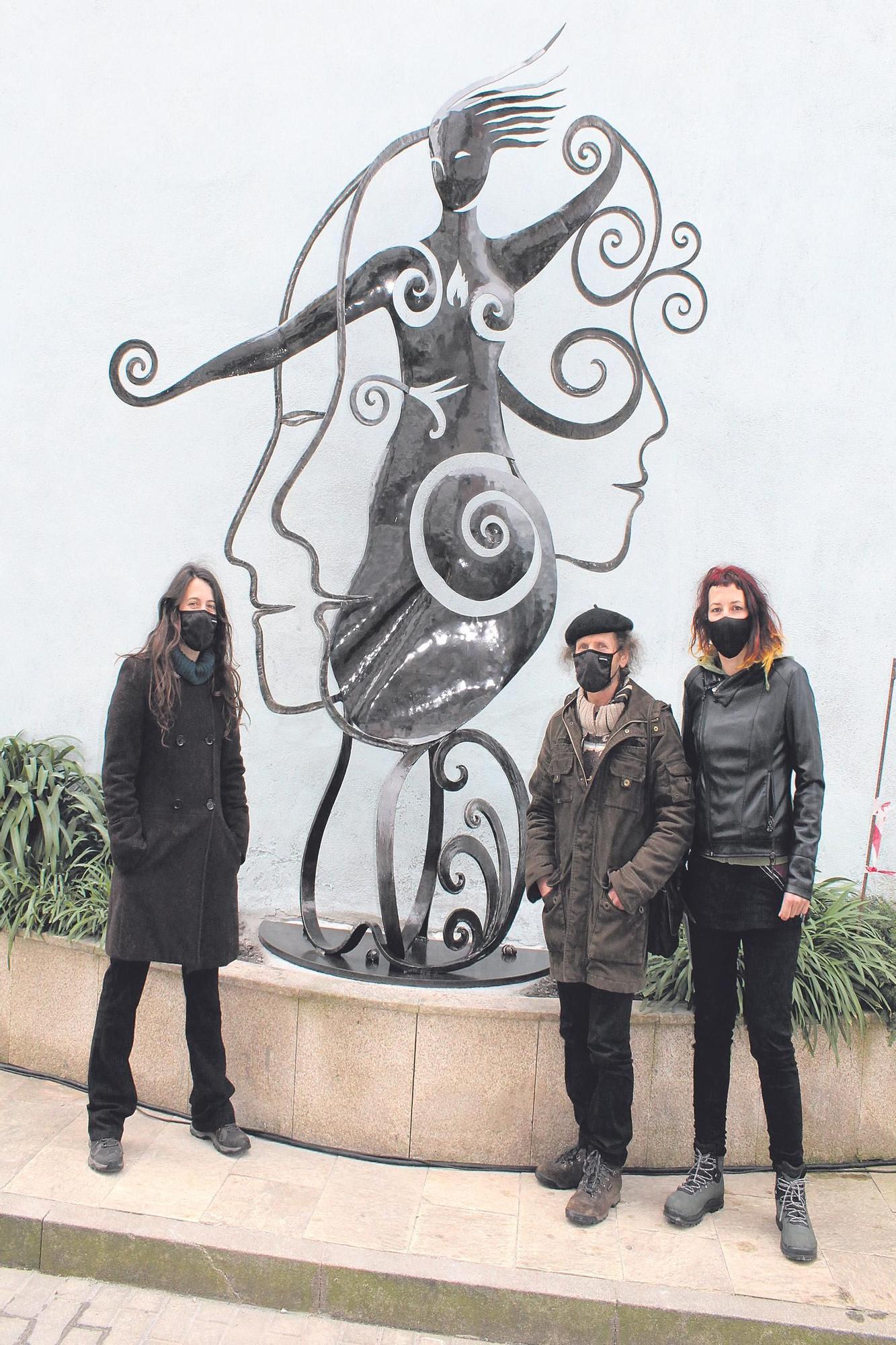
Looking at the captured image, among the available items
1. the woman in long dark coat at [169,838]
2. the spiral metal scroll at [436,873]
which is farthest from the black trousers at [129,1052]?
the spiral metal scroll at [436,873]

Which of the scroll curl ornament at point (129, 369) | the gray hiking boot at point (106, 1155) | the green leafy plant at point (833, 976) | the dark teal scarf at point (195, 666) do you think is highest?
the scroll curl ornament at point (129, 369)

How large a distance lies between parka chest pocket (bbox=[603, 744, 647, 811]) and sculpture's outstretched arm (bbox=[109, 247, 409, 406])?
5.41 ft

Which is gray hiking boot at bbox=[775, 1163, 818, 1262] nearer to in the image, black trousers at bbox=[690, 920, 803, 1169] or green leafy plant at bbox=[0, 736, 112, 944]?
black trousers at bbox=[690, 920, 803, 1169]

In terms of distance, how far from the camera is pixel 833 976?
323 centimetres

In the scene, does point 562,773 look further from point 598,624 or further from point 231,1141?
point 231,1141

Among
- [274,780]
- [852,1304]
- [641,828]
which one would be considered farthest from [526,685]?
[852,1304]

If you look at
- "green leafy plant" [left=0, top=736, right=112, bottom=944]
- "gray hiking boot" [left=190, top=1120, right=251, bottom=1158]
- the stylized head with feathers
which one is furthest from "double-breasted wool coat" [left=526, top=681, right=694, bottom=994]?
the stylized head with feathers

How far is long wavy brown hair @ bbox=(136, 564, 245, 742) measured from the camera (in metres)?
2.89

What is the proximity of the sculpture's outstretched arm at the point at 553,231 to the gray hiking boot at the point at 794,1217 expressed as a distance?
103 inches

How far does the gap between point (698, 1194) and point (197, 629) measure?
6.28 feet

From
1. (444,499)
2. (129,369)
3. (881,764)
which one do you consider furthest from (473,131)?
(881,764)

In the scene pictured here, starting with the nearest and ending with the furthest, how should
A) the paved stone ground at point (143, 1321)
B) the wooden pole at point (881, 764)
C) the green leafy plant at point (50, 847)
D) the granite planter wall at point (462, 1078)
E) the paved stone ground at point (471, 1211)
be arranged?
the paved stone ground at point (143, 1321) < the paved stone ground at point (471, 1211) < the granite planter wall at point (462, 1078) < the green leafy plant at point (50, 847) < the wooden pole at point (881, 764)

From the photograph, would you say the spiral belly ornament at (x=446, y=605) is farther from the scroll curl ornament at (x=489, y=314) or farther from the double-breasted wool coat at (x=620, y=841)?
the double-breasted wool coat at (x=620, y=841)

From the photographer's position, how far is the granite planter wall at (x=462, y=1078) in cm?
314
